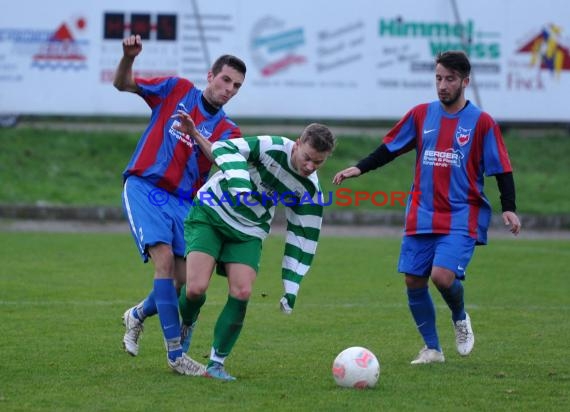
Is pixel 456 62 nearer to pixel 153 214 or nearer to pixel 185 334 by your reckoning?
pixel 153 214

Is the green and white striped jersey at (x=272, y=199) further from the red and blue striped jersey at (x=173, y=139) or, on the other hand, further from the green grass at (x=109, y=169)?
the green grass at (x=109, y=169)

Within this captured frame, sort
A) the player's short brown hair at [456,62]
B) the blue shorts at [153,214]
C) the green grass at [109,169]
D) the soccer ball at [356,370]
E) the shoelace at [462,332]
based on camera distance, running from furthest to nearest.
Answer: the green grass at [109,169], the shoelace at [462,332], the player's short brown hair at [456,62], the blue shorts at [153,214], the soccer ball at [356,370]

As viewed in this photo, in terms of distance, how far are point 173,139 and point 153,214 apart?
22.3 inches

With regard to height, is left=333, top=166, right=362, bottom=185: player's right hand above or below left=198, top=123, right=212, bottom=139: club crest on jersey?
below

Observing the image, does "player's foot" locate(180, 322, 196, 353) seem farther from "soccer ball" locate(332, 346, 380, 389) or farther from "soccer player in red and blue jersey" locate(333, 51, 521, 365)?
"soccer player in red and blue jersey" locate(333, 51, 521, 365)

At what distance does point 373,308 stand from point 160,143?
363cm

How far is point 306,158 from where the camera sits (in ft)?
23.2

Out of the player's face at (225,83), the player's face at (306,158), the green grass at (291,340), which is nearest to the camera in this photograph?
the green grass at (291,340)

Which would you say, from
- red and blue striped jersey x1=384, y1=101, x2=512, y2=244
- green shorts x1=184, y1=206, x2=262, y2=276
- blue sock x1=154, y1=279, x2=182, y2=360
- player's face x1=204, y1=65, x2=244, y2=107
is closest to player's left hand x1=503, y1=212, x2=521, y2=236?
red and blue striped jersey x1=384, y1=101, x2=512, y2=244

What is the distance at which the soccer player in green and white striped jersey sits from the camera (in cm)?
716

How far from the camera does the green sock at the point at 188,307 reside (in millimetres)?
7498

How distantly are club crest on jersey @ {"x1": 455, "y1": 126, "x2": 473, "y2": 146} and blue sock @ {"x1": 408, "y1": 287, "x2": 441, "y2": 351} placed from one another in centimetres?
110

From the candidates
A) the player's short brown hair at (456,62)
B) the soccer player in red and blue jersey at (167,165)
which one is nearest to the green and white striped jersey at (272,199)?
the soccer player in red and blue jersey at (167,165)

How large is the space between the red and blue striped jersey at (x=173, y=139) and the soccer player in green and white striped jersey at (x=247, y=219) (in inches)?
11.9
